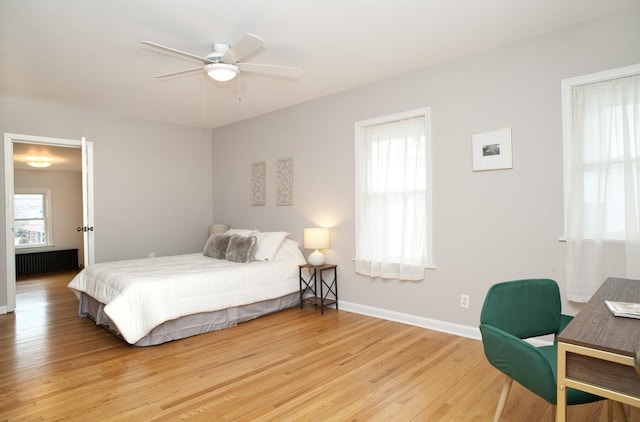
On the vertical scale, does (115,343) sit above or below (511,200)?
below

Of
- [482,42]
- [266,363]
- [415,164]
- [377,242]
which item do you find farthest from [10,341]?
[482,42]

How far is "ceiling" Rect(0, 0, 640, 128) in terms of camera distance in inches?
105

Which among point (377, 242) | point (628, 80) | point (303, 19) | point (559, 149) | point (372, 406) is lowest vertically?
point (372, 406)

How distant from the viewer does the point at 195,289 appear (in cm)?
376

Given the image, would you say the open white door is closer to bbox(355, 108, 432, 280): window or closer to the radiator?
bbox(355, 108, 432, 280): window

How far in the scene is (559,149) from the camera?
3.06m

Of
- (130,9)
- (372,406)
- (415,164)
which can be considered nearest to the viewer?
(372,406)

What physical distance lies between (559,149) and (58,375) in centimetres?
428

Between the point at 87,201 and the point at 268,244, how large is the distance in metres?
2.45

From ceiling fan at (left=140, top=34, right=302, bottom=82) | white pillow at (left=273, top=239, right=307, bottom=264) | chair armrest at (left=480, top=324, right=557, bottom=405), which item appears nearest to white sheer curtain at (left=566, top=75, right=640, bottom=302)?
chair armrest at (left=480, top=324, right=557, bottom=405)

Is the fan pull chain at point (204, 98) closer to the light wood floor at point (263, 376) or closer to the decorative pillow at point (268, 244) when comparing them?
the decorative pillow at point (268, 244)

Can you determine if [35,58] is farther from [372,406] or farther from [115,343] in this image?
[372,406]

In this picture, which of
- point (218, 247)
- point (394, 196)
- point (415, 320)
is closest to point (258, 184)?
point (218, 247)

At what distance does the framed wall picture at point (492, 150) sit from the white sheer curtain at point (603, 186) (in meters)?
0.48
